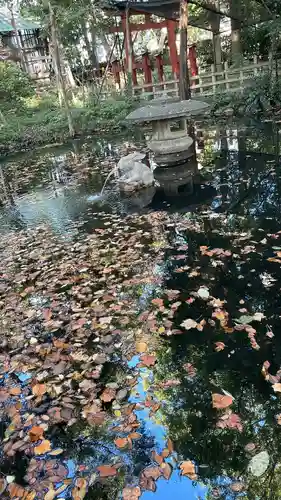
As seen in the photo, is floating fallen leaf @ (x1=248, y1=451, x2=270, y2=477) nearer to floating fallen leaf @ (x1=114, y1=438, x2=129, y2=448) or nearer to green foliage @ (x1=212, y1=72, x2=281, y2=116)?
floating fallen leaf @ (x1=114, y1=438, x2=129, y2=448)

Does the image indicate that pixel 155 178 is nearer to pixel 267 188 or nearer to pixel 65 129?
pixel 267 188

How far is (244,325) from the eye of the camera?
386 centimetres

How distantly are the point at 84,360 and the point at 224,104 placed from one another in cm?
1614

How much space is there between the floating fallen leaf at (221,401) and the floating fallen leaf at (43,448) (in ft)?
4.09

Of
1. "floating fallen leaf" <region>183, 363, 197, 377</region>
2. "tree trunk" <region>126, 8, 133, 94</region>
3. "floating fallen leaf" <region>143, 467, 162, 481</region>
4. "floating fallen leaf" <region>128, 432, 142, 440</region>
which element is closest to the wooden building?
"tree trunk" <region>126, 8, 133, 94</region>

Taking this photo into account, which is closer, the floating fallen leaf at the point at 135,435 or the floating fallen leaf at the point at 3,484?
the floating fallen leaf at the point at 3,484

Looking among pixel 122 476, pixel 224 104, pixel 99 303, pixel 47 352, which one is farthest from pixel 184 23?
Answer: pixel 122 476

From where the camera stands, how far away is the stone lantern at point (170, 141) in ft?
31.9

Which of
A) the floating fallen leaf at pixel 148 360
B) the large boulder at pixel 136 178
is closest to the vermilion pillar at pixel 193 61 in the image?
the large boulder at pixel 136 178

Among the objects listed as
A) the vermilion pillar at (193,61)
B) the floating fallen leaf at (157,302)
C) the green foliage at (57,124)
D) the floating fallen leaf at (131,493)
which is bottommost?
the floating fallen leaf at (131,493)

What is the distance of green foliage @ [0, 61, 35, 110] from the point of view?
2491 cm

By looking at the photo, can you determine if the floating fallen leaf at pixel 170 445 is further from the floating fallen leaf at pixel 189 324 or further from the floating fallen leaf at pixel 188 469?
the floating fallen leaf at pixel 189 324

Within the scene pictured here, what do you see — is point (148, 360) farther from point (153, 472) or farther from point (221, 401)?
point (153, 472)

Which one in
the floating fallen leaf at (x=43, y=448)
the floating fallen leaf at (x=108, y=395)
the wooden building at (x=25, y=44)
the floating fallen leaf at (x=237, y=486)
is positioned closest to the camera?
the floating fallen leaf at (x=237, y=486)
